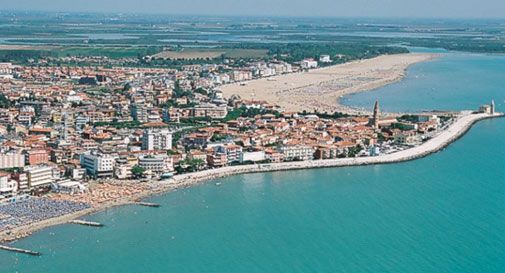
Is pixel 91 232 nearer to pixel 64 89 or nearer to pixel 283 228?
pixel 283 228

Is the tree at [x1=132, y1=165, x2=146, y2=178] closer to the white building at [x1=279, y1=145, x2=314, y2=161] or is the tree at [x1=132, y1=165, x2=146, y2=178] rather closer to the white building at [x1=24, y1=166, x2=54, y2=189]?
the white building at [x1=24, y1=166, x2=54, y2=189]

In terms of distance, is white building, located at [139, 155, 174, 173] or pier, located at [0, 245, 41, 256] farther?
white building, located at [139, 155, 174, 173]

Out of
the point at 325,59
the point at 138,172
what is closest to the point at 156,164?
the point at 138,172

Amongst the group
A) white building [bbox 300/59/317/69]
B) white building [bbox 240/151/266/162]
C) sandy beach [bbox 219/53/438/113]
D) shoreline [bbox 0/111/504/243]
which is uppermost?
white building [bbox 300/59/317/69]

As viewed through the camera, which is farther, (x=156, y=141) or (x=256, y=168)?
(x=156, y=141)

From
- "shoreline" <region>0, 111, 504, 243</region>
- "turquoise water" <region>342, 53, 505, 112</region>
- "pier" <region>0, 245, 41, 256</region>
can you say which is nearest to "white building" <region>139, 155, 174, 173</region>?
"shoreline" <region>0, 111, 504, 243</region>

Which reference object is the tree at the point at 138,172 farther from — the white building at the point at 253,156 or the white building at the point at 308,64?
the white building at the point at 308,64

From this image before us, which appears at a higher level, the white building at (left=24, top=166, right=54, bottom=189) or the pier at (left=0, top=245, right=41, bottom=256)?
the white building at (left=24, top=166, right=54, bottom=189)

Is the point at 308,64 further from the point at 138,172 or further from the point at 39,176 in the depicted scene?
the point at 39,176
